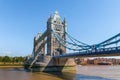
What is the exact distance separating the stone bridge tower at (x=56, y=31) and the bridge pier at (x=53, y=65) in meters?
3.68

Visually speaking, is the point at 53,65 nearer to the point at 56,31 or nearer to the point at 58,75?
the point at 56,31

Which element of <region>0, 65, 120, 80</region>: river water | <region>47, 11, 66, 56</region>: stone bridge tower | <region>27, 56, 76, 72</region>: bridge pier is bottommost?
<region>0, 65, 120, 80</region>: river water

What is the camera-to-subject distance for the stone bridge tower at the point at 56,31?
2868 inches

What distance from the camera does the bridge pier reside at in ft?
218

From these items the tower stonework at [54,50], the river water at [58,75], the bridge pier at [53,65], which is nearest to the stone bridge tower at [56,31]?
the tower stonework at [54,50]

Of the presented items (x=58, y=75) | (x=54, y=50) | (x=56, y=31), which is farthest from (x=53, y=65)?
(x=58, y=75)

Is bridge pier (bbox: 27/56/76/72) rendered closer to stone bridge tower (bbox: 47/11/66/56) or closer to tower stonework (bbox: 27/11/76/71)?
tower stonework (bbox: 27/11/76/71)

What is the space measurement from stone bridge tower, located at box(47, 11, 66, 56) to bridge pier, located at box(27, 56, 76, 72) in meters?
3.68

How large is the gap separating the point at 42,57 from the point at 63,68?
7.56 metres

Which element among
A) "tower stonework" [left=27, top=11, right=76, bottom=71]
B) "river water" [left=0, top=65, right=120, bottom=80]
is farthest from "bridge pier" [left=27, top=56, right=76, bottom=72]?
"river water" [left=0, top=65, right=120, bottom=80]

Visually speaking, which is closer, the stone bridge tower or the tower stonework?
the tower stonework

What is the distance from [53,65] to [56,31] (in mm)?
13325

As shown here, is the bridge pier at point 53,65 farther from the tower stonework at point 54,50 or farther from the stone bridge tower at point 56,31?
the stone bridge tower at point 56,31

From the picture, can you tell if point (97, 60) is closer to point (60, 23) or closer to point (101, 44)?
point (60, 23)
